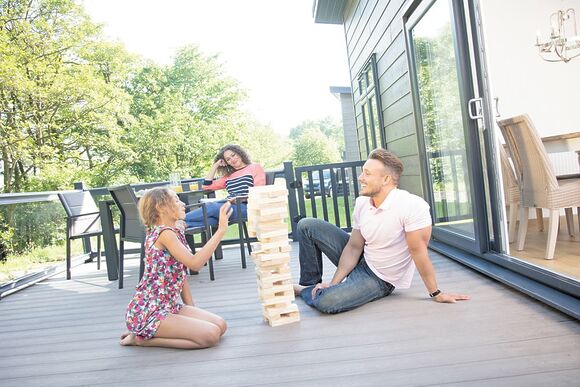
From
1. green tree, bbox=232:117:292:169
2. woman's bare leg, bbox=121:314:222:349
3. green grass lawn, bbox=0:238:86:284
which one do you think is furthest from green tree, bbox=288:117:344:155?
woman's bare leg, bbox=121:314:222:349

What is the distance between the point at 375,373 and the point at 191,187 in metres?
3.41

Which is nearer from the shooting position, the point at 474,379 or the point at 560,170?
the point at 474,379

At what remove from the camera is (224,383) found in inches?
74.4

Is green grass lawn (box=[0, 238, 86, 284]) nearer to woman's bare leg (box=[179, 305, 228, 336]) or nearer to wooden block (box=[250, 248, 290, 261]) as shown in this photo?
woman's bare leg (box=[179, 305, 228, 336])

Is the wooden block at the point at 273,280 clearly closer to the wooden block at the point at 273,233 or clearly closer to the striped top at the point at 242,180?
the wooden block at the point at 273,233

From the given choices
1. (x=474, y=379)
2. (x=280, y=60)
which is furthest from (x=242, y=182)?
(x=280, y=60)

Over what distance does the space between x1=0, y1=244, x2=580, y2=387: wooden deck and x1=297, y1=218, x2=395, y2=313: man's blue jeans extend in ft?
0.21

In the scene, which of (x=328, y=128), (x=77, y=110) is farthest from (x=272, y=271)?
(x=328, y=128)

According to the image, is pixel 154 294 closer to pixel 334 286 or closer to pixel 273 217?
pixel 273 217

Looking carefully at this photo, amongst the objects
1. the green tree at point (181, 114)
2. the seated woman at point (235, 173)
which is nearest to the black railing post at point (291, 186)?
the seated woman at point (235, 173)

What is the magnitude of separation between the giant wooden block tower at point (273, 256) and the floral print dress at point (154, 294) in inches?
17.1

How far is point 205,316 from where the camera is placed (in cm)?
249

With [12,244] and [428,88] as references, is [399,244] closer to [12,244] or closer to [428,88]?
[428,88]

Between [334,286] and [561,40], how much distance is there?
4039 mm
